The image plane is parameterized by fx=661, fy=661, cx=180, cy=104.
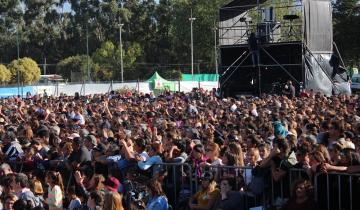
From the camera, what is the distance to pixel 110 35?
8956 cm

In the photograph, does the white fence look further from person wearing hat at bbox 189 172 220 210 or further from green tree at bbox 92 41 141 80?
person wearing hat at bbox 189 172 220 210

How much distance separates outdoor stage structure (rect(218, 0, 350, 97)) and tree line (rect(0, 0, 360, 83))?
4459cm

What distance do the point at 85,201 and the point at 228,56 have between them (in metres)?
23.9

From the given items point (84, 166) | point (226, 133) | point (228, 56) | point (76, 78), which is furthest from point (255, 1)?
point (76, 78)

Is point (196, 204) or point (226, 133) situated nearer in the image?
point (196, 204)

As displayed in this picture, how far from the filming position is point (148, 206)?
9055 mm

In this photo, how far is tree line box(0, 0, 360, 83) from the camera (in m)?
81.3

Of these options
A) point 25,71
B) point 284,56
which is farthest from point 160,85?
point 25,71

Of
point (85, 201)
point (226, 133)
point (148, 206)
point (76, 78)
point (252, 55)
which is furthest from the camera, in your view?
point (76, 78)

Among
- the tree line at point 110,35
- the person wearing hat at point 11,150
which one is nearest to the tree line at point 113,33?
the tree line at point 110,35

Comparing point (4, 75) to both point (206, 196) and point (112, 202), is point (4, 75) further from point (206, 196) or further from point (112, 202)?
point (112, 202)

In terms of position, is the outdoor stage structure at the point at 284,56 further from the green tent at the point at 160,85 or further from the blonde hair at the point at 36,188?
the blonde hair at the point at 36,188

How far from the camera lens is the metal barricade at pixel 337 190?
828 centimetres

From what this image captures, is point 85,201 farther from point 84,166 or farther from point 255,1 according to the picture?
point 255,1
